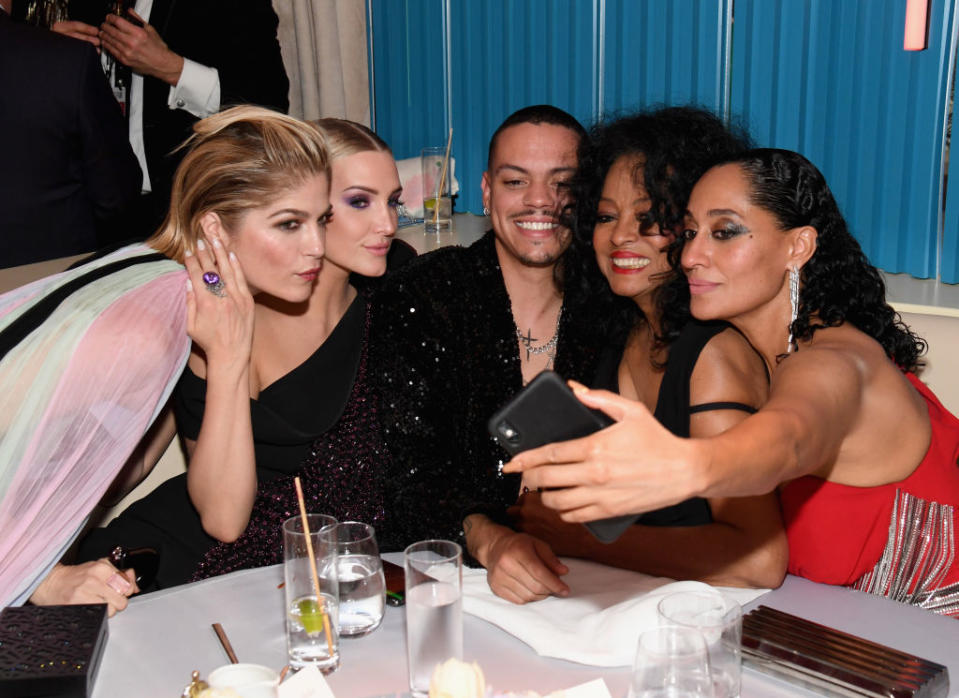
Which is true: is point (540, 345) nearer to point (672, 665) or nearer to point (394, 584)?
point (394, 584)

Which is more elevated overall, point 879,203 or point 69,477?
point 879,203

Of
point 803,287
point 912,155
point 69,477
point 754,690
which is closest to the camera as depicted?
point 754,690

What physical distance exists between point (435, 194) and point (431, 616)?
110 inches

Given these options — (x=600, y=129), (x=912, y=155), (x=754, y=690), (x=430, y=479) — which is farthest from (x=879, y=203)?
(x=754, y=690)

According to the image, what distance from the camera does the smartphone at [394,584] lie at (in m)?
1.34

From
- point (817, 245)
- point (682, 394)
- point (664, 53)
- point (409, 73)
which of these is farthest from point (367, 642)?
point (409, 73)

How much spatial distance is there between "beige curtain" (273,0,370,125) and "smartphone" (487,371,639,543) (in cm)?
356

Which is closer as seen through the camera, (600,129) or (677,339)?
(677,339)

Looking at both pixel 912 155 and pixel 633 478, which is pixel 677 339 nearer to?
pixel 633 478

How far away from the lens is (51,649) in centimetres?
118

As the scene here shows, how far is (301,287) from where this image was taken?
1936 mm

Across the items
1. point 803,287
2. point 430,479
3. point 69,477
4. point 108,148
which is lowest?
point 430,479

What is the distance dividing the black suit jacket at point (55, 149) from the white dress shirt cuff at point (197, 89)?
272 millimetres

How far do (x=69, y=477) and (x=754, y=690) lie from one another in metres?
1.15
